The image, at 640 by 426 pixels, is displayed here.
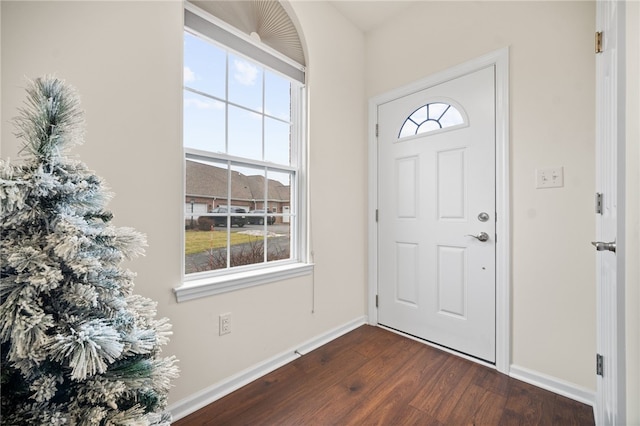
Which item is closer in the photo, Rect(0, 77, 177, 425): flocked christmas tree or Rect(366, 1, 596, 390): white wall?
Rect(0, 77, 177, 425): flocked christmas tree

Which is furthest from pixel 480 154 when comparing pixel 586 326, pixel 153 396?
pixel 153 396

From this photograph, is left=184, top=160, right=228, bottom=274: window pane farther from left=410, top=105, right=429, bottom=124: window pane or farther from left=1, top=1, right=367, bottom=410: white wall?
left=410, top=105, right=429, bottom=124: window pane

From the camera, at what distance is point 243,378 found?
164 cm

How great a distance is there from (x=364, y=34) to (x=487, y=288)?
8.11 feet

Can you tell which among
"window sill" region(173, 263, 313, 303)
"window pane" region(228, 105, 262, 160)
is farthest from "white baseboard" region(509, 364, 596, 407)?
"window pane" region(228, 105, 262, 160)

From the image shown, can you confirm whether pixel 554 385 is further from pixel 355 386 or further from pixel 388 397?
pixel 355 386

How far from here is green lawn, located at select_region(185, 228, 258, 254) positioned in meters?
1.52

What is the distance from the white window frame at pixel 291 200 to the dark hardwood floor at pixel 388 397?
2.02ft

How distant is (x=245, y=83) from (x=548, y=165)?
1968 millimetres

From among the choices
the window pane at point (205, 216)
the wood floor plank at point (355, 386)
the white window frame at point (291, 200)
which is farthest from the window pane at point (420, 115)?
the wood floor plank at point (355, 386)

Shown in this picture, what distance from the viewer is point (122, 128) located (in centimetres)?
121

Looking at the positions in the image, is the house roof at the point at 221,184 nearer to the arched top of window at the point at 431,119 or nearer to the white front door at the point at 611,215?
the arched top of window at the point at 431,119

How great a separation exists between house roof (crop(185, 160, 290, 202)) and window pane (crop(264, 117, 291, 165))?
0.17 meters

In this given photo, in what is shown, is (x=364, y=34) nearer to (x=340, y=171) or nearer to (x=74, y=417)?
(x=340, y=171)
